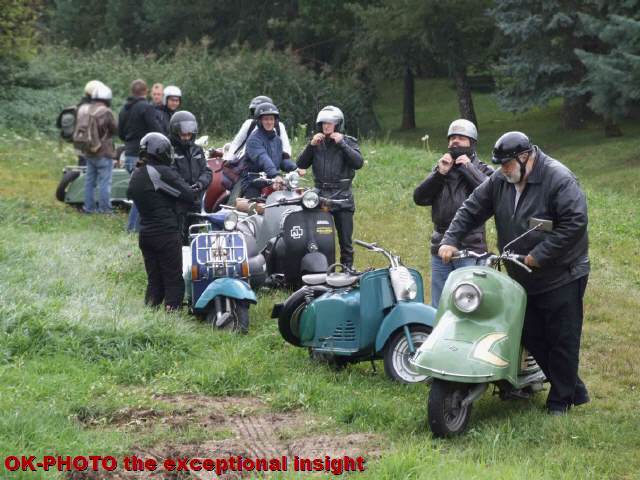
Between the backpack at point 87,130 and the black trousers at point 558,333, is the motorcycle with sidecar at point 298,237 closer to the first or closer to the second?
the black trousers at point 558,333

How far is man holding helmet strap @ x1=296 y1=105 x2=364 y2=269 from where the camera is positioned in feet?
34.9

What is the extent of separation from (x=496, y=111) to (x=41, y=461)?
34.7 meters

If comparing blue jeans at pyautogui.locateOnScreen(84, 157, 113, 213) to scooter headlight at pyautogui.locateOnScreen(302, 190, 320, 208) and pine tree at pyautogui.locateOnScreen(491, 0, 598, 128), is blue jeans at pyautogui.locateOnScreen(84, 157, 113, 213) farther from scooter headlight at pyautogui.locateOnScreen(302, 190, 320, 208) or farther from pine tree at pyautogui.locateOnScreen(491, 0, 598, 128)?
pine tree at pyautogui.locateOnScreen(491, 0, 598, 128)

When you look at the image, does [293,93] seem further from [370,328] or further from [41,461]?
[41,461]

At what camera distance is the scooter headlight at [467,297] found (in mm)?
6367

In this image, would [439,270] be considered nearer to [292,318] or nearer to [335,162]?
[292,318]

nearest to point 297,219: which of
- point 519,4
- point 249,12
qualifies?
point 519,4

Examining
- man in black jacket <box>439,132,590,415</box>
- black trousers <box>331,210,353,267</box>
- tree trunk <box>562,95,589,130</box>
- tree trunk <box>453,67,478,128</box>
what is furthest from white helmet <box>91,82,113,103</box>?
tree trunk <box>453,67,478,128</box>

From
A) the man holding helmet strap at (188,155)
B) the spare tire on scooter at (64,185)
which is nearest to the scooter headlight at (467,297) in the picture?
the man holding helmet strap at (188,155)

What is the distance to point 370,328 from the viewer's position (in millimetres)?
7570

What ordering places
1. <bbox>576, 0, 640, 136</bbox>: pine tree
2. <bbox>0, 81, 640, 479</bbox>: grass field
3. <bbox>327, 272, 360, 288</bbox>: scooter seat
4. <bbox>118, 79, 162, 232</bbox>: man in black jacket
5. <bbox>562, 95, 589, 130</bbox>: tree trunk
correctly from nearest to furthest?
<bbox>0, 81, 640, 479</bbox>: grass field, <bbox>327, 272, 360, 288</bbox>: scooter seat, <bbox>118, 79, 162, 232</bbox>: man in black jacket, <bbox>576, 0, 640, 136</bbox>: pine tree, <bbox>562, 95, 589, 130</bbox>: tree trunk

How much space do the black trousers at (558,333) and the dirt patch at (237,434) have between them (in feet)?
Result: 4.17

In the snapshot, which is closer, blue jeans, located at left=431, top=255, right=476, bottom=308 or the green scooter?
the green scooter

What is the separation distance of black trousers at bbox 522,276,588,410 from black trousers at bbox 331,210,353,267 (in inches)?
166
